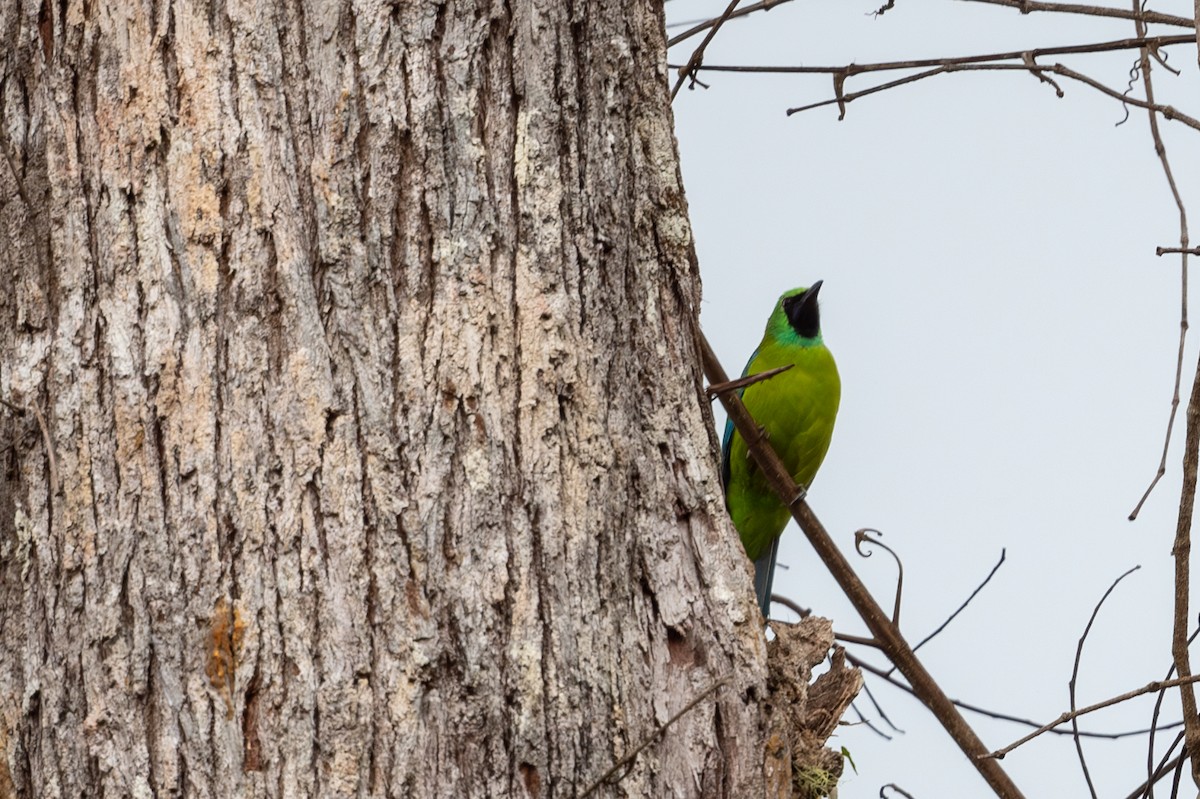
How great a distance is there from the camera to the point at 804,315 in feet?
16.4

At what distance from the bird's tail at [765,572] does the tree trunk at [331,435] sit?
6.54ft

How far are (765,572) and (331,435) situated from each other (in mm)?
2734

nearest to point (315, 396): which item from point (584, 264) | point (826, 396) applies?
point (584, 264)

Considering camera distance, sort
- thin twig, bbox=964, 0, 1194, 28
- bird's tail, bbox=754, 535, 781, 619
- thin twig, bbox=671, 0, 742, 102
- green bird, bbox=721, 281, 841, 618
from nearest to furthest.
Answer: thin twig, bbox=964, 0, 1194, 28, thin twig, bbox=671, 0, 742, 102, bird's tail, bbox=754, 535, 781, 619, green bird, bbox=721, 281, 841, 618

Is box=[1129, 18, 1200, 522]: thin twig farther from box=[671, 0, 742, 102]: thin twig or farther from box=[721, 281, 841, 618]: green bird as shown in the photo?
box=[721, 281, 841, 618]: green bird

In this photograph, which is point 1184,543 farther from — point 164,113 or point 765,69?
point 164,113

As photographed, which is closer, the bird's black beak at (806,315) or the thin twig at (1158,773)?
the thin twig at (1158,773)

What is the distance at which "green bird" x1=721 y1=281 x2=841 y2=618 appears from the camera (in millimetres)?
4352

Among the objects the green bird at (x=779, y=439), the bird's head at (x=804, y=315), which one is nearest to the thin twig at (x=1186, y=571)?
the green bird at (x=779, y=439)

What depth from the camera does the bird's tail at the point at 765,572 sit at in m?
3.84

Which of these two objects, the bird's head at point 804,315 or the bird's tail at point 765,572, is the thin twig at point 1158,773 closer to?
the bird's tail at point 765,572

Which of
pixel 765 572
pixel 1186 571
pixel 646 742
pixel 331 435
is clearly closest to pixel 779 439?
pixel 765 572

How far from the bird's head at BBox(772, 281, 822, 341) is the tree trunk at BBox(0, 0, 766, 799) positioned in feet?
10.4

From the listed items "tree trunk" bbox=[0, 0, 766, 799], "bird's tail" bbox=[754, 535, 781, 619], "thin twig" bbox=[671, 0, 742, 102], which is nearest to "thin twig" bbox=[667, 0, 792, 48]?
"thin twig" bbox=[671, 0, 742, 102]
